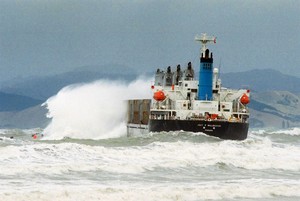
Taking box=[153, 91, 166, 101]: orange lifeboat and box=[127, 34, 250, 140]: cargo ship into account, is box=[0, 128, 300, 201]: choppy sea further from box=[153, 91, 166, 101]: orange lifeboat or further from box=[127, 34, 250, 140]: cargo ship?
box=[153, 91, 166, 101]: orange lifeboat

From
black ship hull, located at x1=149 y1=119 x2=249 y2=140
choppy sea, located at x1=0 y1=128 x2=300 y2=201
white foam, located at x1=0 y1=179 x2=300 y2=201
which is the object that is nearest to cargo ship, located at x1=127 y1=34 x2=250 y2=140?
black ship hull, located at x1=149 y1=119 x2=249 y2=140

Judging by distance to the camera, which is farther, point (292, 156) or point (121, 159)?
point (292, 156)

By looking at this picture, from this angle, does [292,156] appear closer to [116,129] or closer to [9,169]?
[9,169]

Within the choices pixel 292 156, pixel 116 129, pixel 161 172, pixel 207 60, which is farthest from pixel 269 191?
pixel 116 129

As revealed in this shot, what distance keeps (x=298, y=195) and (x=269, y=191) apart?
47.5 inches

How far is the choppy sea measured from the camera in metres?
27.6

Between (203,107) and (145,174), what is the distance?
92.7ft

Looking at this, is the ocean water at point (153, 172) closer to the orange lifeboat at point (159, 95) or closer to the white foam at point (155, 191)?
Result: the white foam at point (155, 191)

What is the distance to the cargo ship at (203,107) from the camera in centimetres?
5925

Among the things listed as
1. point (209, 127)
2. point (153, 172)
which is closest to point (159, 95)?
point (209, 127)

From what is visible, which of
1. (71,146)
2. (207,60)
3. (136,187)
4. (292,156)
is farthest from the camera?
(207,60)

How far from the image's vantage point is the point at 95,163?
120 ft

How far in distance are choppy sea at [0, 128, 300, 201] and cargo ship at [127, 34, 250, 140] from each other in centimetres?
927

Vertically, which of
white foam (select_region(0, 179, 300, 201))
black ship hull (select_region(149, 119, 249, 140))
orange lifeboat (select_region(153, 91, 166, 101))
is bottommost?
white foam (select_region(0, 179, 300, 201))
